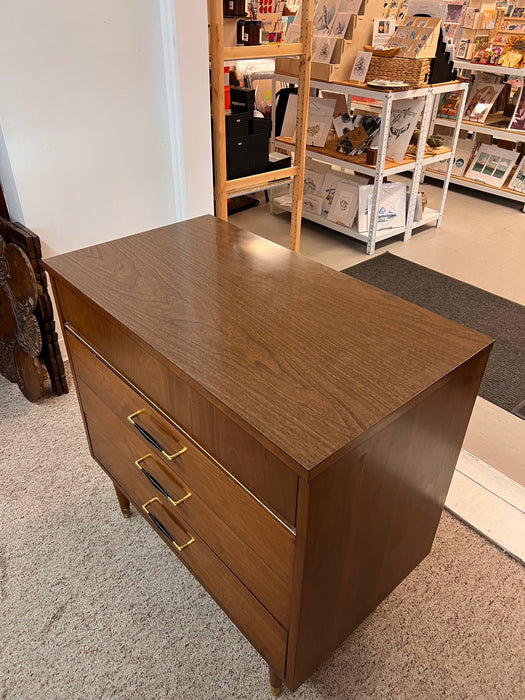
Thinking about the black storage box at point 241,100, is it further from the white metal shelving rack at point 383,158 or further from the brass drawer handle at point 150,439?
A: the brass drawer handle at point 150,439

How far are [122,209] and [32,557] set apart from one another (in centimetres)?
143

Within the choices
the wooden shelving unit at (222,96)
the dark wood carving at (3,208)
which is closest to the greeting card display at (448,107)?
the wooden shelving unit at (222,96)

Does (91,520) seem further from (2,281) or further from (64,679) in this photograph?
(2,281)

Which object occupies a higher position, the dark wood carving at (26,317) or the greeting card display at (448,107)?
the greeting card display at (448,107)

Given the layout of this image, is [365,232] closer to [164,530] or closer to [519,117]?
[519,117]

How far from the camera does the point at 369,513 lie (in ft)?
3.16

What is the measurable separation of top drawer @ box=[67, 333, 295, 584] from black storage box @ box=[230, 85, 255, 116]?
93.0 inches

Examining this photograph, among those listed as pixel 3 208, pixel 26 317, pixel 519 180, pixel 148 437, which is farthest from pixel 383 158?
pixel 148 437

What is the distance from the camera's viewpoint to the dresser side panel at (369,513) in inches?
32.9

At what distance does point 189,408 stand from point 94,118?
1569 mm

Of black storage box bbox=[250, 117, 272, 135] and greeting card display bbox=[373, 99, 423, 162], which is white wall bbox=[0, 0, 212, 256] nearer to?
black storage box bbox=[250, 117, 272, 135]

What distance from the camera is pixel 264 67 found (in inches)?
197

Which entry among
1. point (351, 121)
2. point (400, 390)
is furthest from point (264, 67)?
point (400, 390)

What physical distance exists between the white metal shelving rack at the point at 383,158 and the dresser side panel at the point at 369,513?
2.61 m
